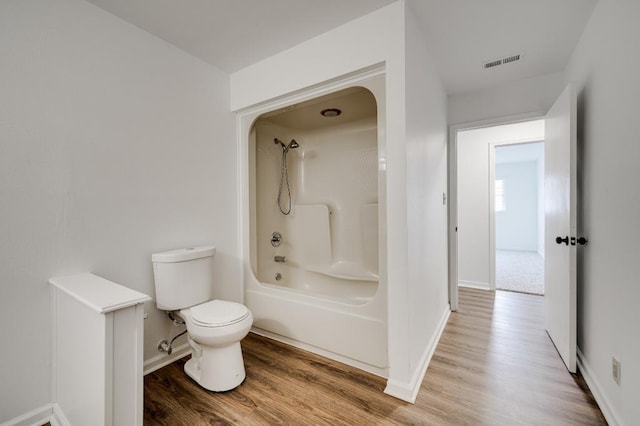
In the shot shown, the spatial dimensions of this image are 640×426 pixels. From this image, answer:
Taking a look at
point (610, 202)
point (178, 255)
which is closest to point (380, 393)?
point (178, 255)

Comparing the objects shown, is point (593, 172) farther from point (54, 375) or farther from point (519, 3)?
point (54, 375)

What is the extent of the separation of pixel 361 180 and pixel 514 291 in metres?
2.75

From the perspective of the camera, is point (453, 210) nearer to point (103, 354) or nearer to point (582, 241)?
point (582, 241)

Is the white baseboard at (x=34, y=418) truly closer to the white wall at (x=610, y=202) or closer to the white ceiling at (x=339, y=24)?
the white ceiling at (x=339, y=24)

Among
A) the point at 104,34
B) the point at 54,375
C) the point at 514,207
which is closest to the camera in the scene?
the point at 54,375

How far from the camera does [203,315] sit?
5.49ft

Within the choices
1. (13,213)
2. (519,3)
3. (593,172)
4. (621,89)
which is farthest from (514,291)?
(13,213)

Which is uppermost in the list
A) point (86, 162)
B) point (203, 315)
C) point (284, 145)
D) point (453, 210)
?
point (284, 145)

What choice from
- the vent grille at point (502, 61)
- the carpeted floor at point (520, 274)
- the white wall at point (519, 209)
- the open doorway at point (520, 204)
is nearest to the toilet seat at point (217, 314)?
the vent grille at point (502, 61)

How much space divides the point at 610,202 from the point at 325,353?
198 centimetres

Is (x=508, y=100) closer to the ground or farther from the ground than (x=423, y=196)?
farther from the ground

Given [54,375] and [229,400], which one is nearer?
[54,375]

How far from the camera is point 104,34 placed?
1675 millimetres

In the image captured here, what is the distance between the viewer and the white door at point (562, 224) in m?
1.81
